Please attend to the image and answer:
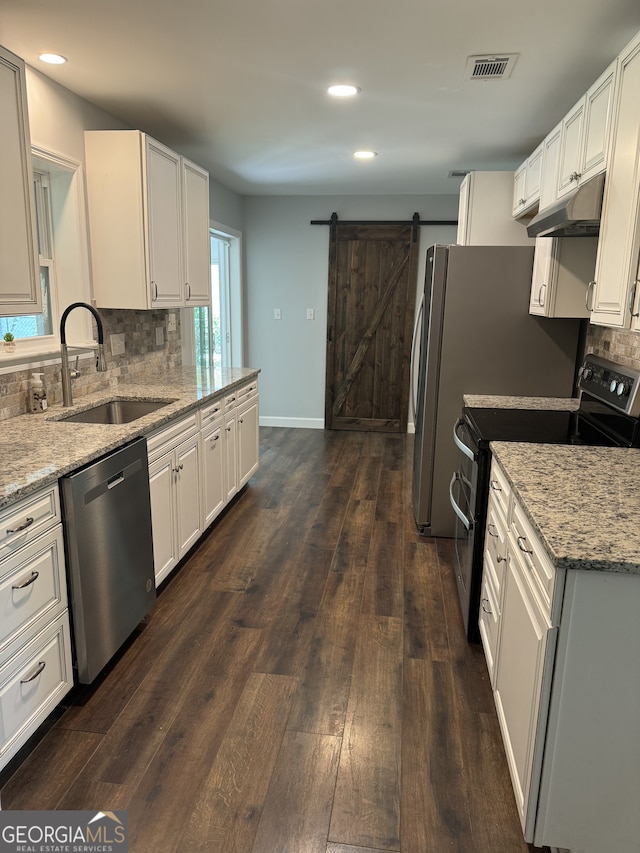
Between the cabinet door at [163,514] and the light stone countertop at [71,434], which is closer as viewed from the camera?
the light stone countertop at [71,434]

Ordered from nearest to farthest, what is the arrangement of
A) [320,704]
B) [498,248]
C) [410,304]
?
1. [320,704]
2. [498,248]
3. [410,304]

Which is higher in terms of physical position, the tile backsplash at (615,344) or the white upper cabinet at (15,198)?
the white upper cabinet at (15,198)

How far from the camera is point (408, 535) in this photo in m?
3.62

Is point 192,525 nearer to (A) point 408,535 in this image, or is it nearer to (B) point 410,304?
(A) point 408,535

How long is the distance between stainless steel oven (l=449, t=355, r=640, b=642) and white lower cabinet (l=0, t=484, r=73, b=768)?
1.58 meters

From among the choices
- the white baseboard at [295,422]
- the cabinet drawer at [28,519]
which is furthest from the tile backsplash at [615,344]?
the white baseboard at [295,422]

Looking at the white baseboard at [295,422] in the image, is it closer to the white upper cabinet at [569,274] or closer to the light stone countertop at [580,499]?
the white upper cabinet at [569,274]

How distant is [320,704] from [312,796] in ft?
1.33

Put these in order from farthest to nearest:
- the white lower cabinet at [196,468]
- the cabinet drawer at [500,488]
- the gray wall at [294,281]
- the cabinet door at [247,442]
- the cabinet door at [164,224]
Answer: the gray wall at [294,281], the cabinet door at [247,442], the cabinet door at [164,224], the white lower cabinet at [196,468], the cabinet drawer at [500,488]

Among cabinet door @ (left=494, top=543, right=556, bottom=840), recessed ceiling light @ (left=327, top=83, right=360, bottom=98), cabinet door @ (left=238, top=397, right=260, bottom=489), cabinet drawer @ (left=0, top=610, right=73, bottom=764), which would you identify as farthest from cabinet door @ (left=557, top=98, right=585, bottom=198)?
cabinet drawer @ (left=0, top=610, right=73, bottom=764)

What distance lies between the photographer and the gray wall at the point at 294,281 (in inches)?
233

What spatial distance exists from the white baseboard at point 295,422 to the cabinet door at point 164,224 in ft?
9.44

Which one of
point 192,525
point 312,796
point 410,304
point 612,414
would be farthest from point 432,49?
point 410,304

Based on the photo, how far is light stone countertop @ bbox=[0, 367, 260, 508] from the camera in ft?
5.98
